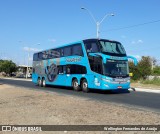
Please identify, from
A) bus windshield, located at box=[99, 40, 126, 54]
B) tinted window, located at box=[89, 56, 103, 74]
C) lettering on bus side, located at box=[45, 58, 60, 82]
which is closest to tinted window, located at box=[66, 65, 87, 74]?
tinted window, located at box=[89, 56, 103, 74]

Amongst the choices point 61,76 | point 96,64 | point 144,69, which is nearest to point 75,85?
point 61,76

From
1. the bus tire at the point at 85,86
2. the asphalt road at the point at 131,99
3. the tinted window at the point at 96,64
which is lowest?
the asphalt road at the point at 131,99

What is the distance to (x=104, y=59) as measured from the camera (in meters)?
20.8

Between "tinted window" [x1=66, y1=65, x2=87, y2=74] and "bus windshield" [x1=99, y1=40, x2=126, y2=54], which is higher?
"bus windshield" [x1=99, y1=40, x2=126, y2=54]

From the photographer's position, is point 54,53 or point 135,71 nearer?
point 54,53

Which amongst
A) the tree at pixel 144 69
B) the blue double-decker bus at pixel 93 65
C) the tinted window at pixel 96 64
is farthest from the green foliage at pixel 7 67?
the tinted window at pixel 96 64

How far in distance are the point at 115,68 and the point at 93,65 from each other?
155 centimetres

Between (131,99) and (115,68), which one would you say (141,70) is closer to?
(115,68)

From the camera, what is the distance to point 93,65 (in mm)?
22031

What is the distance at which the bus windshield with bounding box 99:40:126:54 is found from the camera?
854 inches

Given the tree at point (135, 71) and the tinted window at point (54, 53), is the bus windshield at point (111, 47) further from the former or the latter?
the tree at point (135, 71)

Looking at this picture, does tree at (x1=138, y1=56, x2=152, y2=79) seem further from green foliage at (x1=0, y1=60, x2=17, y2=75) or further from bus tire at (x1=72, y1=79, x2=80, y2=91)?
green foliage at (x1=0, y1=60, x2=17, y2=75)

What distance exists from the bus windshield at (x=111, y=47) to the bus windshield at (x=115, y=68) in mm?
859

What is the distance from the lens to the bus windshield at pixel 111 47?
21683mm
